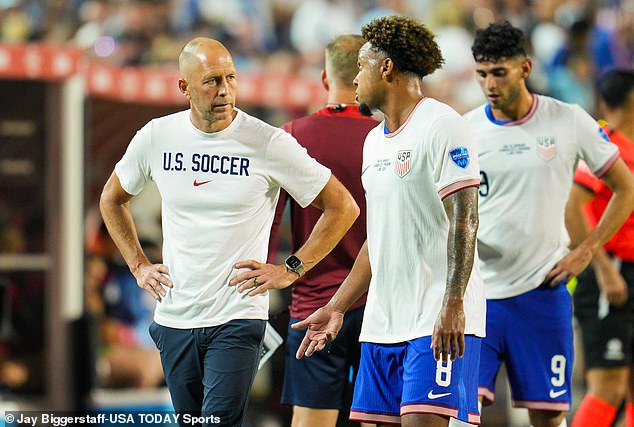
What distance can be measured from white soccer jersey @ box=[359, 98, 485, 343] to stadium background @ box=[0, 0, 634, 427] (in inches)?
165

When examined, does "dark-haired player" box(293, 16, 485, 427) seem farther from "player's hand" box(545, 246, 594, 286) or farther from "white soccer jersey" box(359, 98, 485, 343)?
"player's hand" box(545, 246, 594, 286)

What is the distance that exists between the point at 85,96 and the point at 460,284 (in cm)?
599

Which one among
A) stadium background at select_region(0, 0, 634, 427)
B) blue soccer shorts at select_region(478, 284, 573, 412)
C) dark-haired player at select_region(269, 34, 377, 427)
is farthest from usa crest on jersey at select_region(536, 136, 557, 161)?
stadium background at select_region(0, 0, 634, 427)

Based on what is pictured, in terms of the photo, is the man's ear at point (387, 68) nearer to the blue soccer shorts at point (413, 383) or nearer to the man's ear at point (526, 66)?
the blue soccer shorts at point (413, 383)

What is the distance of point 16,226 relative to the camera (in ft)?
31.3

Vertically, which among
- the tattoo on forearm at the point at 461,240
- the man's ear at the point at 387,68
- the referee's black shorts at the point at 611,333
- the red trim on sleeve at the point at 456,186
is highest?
the man's ear at the point at 387,68

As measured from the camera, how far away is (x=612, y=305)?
21.8ft

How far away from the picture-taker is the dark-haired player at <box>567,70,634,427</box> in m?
6.48

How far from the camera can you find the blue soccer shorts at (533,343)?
5465 millimetres

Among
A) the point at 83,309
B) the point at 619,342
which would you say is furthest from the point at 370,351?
the point at 83,309

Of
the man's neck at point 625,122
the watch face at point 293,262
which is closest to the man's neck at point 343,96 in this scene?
the watch face at point 293,262

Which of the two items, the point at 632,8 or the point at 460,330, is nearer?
the point at 460,330

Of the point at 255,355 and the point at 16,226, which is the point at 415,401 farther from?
the point at 16,226

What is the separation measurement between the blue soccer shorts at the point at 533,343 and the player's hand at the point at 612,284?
0.95m
